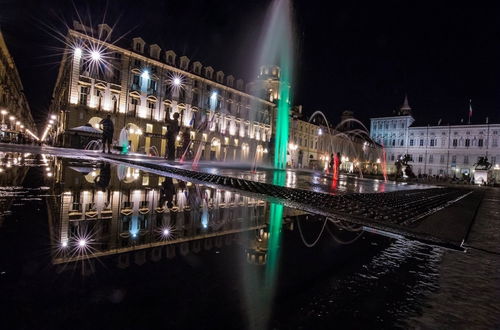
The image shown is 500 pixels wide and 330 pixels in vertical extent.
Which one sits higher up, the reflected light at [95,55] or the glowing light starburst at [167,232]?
the reflected light at [95,55]

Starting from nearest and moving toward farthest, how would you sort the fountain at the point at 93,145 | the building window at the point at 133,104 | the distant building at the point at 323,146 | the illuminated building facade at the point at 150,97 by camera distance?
1. the illuminated building facade at the point at 150,97
2. the fountain at the point at 93,145
3. the building window at the point at 133,104
4. the distant building at the point at 323,146

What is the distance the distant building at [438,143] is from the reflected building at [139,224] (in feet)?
275

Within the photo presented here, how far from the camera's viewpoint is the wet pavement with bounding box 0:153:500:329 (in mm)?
1069

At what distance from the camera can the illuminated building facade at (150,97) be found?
34.3m

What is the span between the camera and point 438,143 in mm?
80750

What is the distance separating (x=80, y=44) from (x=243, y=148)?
106 ft

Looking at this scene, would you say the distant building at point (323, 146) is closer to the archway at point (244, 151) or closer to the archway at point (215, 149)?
the archway at point (244, 151)

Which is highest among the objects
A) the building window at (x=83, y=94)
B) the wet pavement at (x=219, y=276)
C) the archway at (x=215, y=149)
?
the building window at (x=83, y=94)

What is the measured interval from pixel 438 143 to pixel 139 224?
9535cm

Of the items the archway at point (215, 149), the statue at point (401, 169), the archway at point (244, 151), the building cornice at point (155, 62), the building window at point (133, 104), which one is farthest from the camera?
the archway at point (244, 151)

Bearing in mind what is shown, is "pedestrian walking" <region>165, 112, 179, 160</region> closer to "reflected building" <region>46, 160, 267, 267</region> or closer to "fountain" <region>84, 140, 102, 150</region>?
"reflected building" <region>46, 160, 267, 267</region>

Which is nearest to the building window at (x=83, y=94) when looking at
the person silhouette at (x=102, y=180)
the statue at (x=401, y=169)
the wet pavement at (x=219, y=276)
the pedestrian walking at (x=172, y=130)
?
the pedestrian walking at (x=172, y=130)

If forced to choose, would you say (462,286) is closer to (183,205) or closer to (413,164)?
(183,205)

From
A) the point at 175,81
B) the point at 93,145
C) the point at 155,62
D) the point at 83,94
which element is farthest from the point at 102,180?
the point at 175,81
